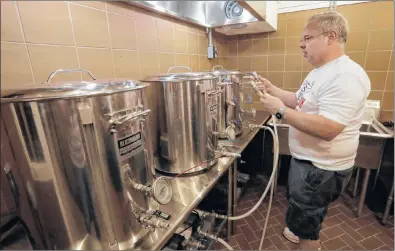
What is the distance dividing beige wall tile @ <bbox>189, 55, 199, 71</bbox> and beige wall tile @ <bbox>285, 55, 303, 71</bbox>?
116cm

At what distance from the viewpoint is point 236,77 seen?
1.47 metres

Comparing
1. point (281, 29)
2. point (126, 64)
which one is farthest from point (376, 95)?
point (126, 64)

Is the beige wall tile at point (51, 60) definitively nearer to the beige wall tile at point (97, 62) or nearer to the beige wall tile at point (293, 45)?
the beige wall tile at point (97, 62)

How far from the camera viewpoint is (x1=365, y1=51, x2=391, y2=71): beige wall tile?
2.05 meters

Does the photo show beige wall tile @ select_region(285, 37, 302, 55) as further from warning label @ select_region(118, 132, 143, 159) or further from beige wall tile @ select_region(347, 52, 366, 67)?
warning label @ select_region(118, 132, 143, 159)

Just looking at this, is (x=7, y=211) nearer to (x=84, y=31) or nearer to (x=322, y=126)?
(x=84, y=31)

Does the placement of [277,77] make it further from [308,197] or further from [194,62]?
[308,197]

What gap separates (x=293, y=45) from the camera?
7.73ft

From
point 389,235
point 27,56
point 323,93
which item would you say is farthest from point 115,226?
point 389,235

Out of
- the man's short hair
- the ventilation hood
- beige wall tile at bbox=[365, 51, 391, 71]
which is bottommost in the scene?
beige wall tile at bbox=[365, 51, 391, 71]

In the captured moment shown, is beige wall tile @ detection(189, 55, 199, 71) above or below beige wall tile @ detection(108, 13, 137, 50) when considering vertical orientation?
below

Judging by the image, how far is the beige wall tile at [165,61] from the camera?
58.6 inches

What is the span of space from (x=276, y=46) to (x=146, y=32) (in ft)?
5.64

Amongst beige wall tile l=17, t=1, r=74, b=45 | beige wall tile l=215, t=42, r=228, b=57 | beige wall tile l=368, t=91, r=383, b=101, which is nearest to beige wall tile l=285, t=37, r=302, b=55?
beige wall tile l=215, t=42, r=228, b=57
